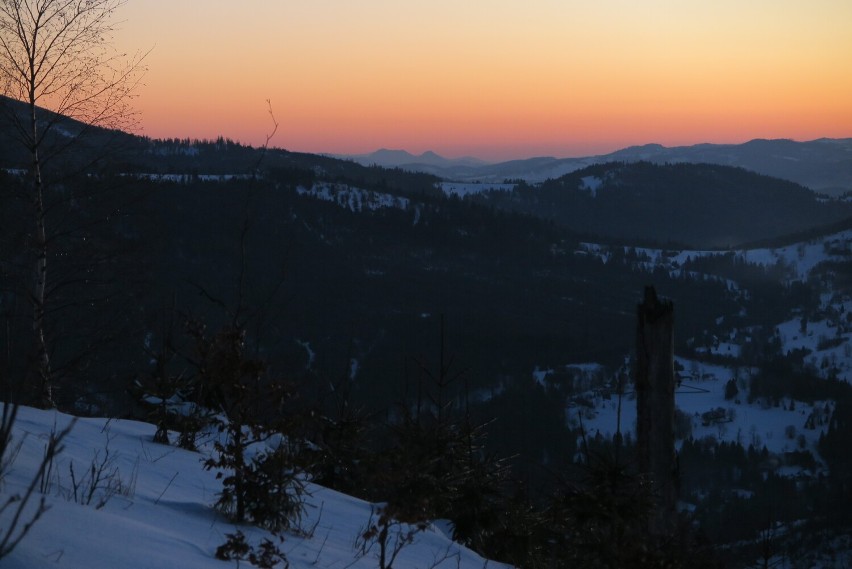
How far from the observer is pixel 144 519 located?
362 cm

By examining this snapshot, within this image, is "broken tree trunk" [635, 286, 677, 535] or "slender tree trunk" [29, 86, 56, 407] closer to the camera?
"broken tree trunk" [635, 286, 677, 535]

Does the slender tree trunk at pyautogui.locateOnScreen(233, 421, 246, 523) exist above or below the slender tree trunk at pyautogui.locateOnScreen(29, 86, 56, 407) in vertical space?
below

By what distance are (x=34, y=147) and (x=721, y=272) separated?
160 m

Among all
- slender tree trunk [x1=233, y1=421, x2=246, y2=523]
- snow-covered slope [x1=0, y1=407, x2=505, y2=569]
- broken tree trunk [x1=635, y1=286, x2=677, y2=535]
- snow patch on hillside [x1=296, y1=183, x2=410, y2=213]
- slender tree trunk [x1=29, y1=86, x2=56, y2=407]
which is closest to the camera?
snow-covered slope [x1=0, y1=407, x2=505, y2=569]

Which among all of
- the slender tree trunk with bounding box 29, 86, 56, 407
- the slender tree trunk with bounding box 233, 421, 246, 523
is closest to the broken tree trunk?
the slender tree trunk with bounding box 233, 421, 246, 523

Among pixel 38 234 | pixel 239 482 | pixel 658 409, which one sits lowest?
pixel 239 482

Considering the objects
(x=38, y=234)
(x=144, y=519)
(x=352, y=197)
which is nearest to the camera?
(x=144, y=519)

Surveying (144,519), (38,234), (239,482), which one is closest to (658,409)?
(239,482)

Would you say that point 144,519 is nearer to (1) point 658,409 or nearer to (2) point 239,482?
(2) point 239,482

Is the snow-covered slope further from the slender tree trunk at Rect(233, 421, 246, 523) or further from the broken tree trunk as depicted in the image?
the broken tree trunk

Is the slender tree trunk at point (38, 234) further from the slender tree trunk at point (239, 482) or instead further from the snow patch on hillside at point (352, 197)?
the snow patch on hillside at point (352, 197)

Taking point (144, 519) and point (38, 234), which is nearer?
point (144, 519)

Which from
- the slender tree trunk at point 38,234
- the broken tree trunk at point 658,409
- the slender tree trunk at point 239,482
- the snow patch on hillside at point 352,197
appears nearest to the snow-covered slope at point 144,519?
the slender tree trunk at point 239,482

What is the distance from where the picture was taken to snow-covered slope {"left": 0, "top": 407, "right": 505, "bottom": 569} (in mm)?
2770
